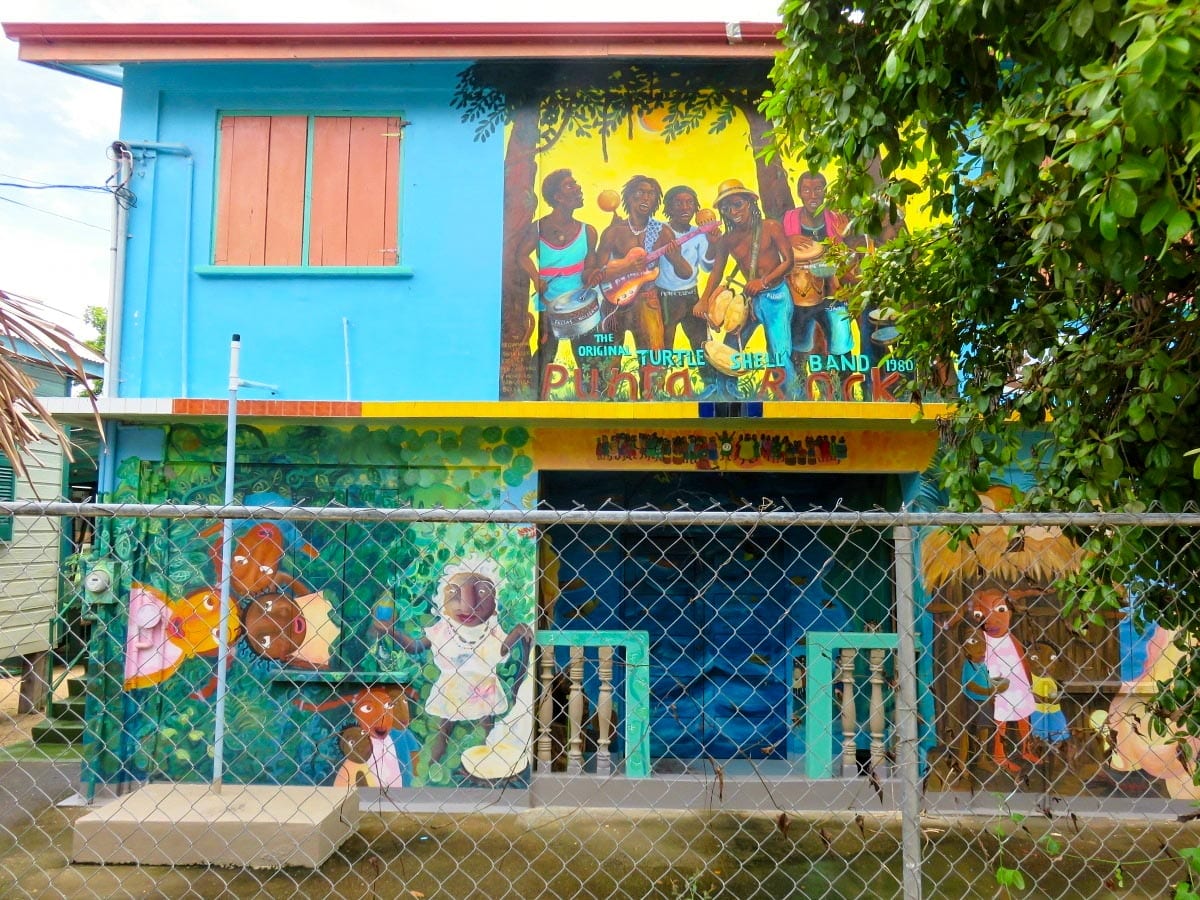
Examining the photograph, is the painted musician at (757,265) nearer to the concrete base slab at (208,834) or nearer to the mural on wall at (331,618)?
the mural on wall at (331,618)

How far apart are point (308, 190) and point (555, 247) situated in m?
1.88

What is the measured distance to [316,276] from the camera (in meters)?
Result: 5.85

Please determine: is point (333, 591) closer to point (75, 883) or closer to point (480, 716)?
point (480, 716)

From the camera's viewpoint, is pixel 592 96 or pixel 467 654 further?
pixel 592 96

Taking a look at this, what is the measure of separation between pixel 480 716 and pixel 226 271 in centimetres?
367

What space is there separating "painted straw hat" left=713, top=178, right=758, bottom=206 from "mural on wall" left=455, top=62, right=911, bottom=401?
10 millimetres

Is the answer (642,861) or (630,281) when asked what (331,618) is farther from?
(630,281)

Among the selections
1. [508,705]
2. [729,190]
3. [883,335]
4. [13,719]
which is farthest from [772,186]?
[13,719]

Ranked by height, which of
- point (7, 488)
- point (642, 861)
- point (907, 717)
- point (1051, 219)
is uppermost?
point (1051, 219)

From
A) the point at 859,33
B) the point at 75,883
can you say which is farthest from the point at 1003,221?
the point at 75,883

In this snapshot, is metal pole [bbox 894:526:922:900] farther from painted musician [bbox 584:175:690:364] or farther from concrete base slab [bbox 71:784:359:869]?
painted musician [bbox 584:175:690:364]

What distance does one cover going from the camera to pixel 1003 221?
3.12 meters

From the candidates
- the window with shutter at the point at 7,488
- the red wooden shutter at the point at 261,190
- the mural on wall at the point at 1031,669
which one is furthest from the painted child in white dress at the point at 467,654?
the window with shutter at the point at 7,488

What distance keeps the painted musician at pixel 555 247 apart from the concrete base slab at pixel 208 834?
11.0 ft
